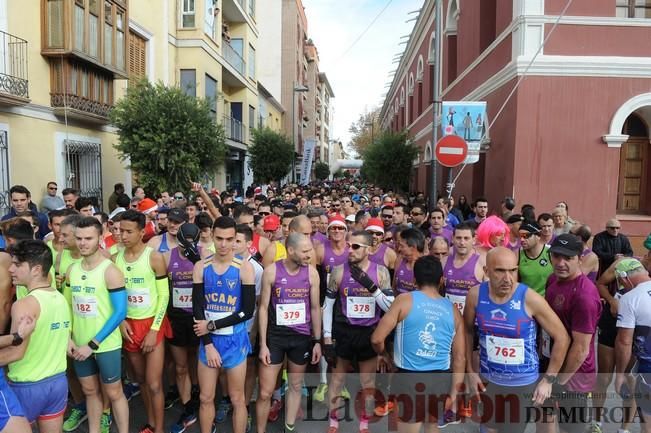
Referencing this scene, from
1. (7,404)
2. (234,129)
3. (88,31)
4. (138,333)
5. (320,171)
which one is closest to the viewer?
(7,404)

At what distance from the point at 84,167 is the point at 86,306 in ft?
35.3

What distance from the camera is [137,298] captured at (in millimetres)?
4047

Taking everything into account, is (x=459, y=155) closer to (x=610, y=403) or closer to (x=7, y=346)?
(x=610, y=403)

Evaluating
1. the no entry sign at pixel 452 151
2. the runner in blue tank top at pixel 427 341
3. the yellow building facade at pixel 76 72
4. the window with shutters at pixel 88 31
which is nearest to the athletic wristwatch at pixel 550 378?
the runner in blue tank top at pixel 427 341

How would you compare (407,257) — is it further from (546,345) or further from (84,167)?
(84,167)

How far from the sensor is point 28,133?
10.4m

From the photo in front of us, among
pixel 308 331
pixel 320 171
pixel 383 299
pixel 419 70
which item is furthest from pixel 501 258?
pixel 320 171

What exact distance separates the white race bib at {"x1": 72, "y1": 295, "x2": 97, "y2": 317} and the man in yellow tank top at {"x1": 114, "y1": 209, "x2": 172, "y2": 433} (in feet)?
Result: 1.11

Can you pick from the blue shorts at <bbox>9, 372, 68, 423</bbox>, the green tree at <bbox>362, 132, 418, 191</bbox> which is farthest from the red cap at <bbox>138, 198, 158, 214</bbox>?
the green tree at <bbox>362, 132, 418, 191</bbox>

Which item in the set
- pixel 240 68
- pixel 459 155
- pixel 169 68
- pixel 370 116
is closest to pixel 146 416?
pixel 459 155

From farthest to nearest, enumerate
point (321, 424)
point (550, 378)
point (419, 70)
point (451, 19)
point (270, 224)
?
1. point (419, 70)
2. point (451, 19)
3. point (270, 224)
4. point (321, 424)
5. point (550, 378)

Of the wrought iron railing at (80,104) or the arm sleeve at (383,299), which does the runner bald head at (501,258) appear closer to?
the arm sleeve at (383,299)

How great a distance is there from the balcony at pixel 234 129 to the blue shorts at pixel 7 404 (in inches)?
824

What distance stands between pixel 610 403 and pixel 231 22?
2639 cm
